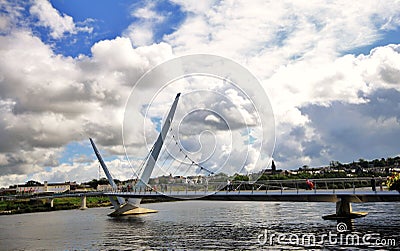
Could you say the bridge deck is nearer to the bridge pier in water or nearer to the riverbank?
the bridge pier in water

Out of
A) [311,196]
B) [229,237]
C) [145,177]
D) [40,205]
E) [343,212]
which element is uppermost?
[145,177]

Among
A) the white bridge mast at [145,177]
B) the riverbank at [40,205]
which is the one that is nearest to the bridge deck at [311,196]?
the white bridge mast at [145,177]

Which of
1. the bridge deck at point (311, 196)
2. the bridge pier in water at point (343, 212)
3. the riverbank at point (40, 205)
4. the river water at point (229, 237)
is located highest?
the bridge deck at point (311, 196)

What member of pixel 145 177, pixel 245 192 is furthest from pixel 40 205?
pixel 245 192

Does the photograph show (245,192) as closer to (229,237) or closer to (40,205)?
(229,237)

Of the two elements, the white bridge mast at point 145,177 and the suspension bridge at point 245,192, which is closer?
the suspension bridge at point 245,192

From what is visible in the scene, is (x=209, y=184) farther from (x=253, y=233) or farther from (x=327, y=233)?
(x=327, y=233)

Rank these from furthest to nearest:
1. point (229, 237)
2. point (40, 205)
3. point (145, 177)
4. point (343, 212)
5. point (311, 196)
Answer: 1. point (40, 205)
2. point (145, 177)
3. point (343, 212)
4. point (311, 196)
5. point (229, 237)

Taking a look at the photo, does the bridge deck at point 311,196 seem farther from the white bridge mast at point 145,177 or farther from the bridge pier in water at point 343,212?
the white bridge mast at point 145,177

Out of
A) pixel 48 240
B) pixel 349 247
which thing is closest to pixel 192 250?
pixel 349 247

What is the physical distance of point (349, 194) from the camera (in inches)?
1421

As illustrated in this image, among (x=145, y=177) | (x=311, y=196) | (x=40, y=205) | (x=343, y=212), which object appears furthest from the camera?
(x=40, y=205)

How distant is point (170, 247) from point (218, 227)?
1100 cm

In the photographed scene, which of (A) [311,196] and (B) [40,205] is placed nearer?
(A) [311,196]
